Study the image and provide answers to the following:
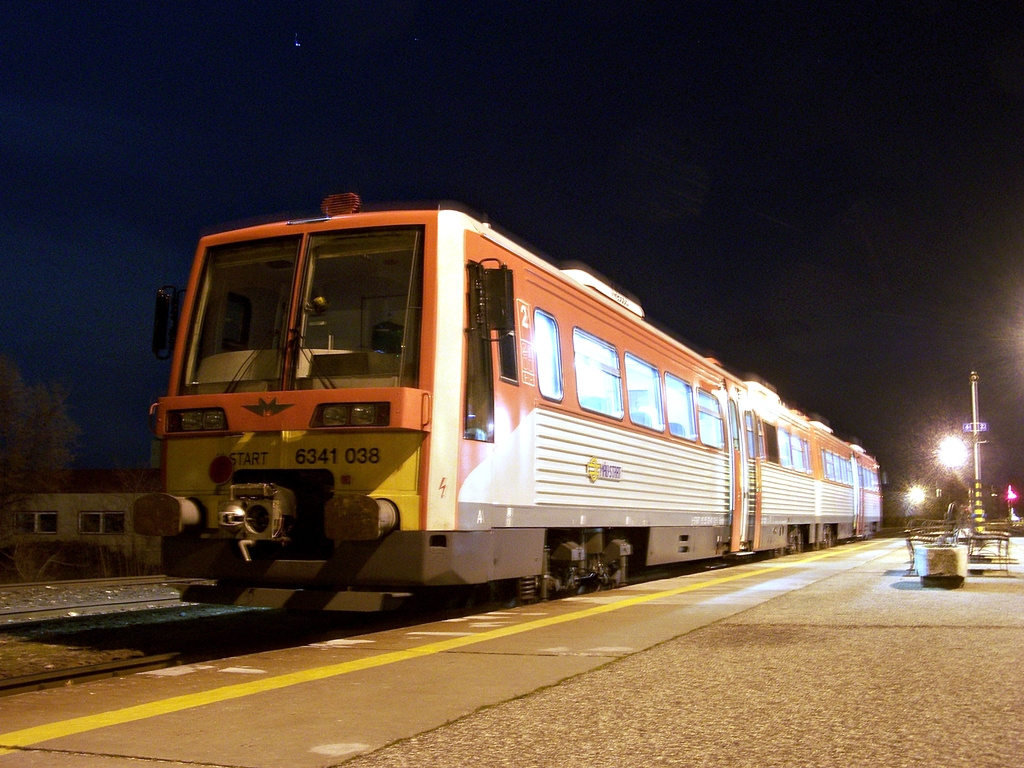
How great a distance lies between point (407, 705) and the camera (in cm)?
492

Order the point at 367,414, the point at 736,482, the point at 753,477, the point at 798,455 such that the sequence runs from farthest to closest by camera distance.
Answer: the point at 798,455 → the point at 753,477 → the point at 736,482 → the point at 367,414

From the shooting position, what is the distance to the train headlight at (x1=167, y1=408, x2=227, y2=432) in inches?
316

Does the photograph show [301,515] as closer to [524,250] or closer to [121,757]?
[524,250]

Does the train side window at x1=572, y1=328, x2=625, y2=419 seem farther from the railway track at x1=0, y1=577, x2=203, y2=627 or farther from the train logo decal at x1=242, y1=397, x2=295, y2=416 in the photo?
the railway track at x1=0, y1=577, x2=203, y2=627

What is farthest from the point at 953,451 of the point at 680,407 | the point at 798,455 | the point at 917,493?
the point at 917,493

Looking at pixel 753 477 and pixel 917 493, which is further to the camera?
pixel 917 493

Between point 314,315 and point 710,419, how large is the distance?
8.45m

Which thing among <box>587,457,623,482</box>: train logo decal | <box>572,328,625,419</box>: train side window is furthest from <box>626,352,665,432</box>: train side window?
<box>587,457,623,482</box>: train logo decal

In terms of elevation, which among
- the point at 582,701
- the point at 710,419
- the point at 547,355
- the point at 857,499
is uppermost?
the point at 547,355

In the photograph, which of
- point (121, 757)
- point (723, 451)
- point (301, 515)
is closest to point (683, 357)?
point (723, 451)

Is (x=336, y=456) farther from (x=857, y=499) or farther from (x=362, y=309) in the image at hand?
(x=857, y=499)

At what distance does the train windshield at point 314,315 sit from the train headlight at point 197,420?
25cm

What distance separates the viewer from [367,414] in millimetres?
7473

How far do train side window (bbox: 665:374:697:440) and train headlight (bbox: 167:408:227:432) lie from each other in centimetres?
660
